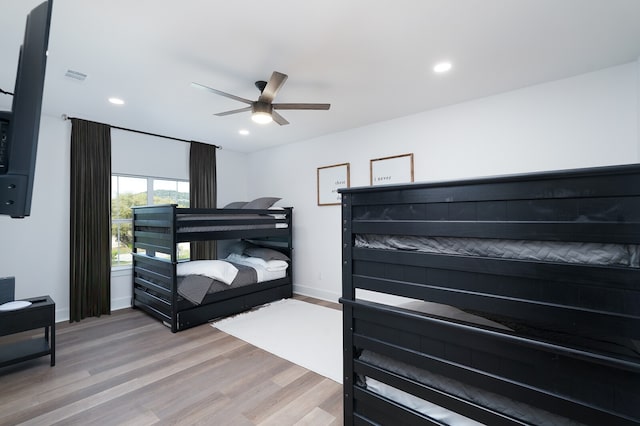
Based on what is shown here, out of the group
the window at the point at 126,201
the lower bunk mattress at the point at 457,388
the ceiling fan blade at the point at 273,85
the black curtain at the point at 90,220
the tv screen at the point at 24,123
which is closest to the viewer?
the tv screen at the point at 24,123

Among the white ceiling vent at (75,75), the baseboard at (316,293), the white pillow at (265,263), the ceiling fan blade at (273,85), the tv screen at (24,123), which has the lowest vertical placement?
the baseboard at (316,293)

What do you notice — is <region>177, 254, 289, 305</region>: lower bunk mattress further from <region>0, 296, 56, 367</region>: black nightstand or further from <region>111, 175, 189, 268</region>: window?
<region>111, 175, 189, 268</region>: window

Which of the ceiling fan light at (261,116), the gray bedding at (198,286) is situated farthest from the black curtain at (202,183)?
the ceiling fan light at (261,116)

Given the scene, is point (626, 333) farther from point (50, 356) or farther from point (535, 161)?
point (50, 356)

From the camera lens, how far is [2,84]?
251cm

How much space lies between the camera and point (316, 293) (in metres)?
4.26

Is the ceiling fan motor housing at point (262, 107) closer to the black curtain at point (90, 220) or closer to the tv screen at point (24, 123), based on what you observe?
the tv screen at point (24, 123)

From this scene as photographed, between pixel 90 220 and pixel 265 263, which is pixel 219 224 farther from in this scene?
pixel 90 220

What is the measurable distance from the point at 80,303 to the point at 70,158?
5.65ft

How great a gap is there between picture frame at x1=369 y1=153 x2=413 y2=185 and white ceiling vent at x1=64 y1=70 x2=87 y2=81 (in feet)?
9.93

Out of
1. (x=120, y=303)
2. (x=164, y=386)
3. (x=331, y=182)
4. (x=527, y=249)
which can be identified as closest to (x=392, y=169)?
(x=331, y=182)

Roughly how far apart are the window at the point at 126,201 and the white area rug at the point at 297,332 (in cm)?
188

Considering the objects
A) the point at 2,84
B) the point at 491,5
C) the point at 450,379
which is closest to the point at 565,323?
the point at 450,379

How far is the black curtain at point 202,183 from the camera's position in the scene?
173 inches
